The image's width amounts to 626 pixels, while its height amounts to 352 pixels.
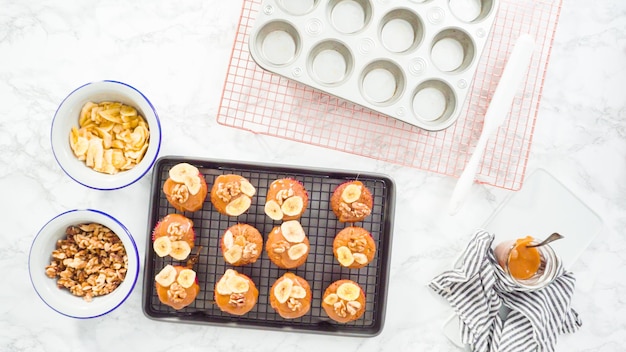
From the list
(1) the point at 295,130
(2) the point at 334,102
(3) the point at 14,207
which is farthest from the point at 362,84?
(3) the point at 14,207

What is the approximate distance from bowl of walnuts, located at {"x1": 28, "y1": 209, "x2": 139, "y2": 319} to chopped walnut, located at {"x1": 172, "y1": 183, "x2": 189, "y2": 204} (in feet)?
0.63

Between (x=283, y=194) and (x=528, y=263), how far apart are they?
0.86 meters

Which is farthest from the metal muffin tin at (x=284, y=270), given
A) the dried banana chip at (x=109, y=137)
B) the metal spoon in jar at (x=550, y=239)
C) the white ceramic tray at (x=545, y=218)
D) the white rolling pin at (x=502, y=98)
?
the metal spoon in jar at (x=550, y=239)

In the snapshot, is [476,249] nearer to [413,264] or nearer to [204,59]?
[413,264]

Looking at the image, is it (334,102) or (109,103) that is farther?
(334,102)

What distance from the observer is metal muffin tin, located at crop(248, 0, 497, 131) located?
6.18 ft

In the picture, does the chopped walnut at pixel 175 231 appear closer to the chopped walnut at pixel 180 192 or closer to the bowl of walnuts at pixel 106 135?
the chopped walnut at pixel 180 192

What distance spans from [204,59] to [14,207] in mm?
887

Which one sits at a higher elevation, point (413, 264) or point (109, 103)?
point (109, 103)

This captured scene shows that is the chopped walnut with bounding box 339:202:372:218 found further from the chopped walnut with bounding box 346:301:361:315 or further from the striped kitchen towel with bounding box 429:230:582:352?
the striped kitchen towel with bounding box 429:230:582:352

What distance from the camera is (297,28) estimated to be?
6.17ft

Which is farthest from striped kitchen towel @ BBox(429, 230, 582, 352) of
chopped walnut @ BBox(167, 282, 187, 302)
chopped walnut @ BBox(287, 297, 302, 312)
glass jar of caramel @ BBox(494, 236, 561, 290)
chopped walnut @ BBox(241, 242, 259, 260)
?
chopped walnut @ BBox(167, 282, 187, 302)

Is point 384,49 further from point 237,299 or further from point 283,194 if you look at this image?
point 237,299

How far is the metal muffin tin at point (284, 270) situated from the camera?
1943 mm
